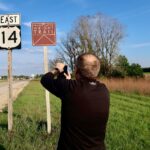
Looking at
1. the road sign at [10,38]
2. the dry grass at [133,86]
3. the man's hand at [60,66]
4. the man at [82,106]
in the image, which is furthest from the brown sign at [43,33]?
the dry grass at [133,86]

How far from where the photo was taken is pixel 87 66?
161 inches

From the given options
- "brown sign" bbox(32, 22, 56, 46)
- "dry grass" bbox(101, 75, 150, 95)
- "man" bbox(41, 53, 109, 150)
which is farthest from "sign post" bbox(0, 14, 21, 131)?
"dry grass" bbox(101, 75, 150, 95)

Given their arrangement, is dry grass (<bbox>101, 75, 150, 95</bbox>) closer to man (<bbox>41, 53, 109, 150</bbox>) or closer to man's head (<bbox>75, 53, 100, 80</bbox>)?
man (<bbox>41, 53, 109, 150</bbox>)

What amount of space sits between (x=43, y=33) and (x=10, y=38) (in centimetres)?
80

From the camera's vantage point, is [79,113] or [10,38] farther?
[10,38]

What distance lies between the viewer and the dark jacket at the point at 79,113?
4133 mm

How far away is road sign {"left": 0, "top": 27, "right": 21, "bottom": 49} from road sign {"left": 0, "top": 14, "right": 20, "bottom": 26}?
14cm

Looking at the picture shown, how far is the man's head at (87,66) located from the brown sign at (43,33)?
6.52 m

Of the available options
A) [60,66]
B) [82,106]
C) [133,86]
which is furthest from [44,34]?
[133,86]

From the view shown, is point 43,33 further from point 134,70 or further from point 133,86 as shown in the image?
point 134,70

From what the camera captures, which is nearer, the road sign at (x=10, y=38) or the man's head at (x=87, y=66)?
the man's head at (x=87, y=66)

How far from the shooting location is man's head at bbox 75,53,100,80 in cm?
407

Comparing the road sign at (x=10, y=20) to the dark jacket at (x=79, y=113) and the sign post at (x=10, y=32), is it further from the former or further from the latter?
the dark jacket at (x=79, y=113)

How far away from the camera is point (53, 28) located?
34.9 feet
